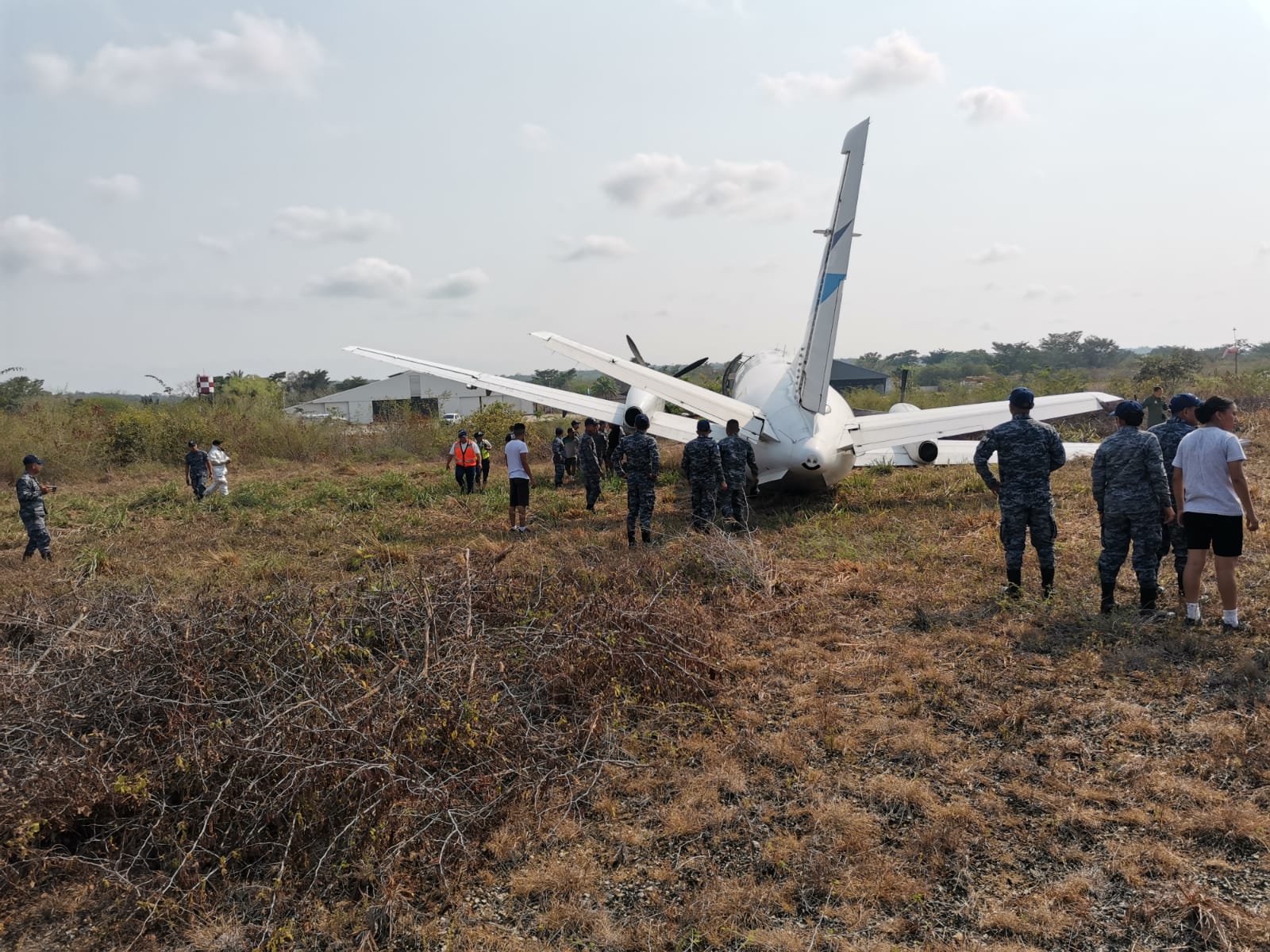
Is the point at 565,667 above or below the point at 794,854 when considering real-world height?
above

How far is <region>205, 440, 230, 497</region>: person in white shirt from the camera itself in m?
15.2

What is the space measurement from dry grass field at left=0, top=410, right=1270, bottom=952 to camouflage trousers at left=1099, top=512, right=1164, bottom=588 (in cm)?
38

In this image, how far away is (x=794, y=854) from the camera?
3.44 metres

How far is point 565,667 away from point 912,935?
8.65ft

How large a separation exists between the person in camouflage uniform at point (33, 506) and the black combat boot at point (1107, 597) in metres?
11.8

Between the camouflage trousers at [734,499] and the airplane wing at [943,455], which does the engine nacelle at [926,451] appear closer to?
the airplane wing at [943,455]

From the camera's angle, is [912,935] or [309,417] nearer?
[912,935]

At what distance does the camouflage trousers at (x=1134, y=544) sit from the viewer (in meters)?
6.09

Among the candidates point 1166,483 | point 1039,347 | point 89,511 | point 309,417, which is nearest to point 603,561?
point 1166,483

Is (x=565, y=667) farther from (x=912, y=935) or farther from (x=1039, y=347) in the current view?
(x=1039, y=347)

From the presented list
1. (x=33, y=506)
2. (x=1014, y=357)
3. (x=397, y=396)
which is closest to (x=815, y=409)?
(x=33, y=506)

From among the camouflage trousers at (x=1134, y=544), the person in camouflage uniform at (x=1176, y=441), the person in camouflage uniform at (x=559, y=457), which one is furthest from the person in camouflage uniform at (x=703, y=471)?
the person in camouflage uniform at (x=559, y=457)

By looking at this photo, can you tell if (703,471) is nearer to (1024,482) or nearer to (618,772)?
(1024,482)

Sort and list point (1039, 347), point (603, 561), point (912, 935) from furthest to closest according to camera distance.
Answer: point (1039, 347) < point (603, 561) < point (912, 935)
